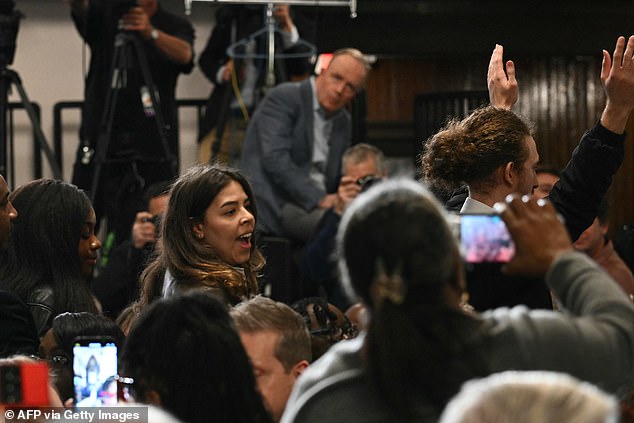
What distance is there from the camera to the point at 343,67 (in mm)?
5551

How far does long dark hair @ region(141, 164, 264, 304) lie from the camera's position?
321 centimetres

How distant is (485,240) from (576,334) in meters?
0.22

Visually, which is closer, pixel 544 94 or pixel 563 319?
pixel 563 319

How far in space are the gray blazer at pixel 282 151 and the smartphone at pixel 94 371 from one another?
10.5ft

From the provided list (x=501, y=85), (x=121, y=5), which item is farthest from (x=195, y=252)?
(x=121, y=5)

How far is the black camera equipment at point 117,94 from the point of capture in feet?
18.4

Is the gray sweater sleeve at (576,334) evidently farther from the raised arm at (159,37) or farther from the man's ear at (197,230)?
the raised arm at (159,37)

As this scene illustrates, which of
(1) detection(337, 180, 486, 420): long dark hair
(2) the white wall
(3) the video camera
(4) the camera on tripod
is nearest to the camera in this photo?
(1) detection(337, 180, 486, 420): long dark hair

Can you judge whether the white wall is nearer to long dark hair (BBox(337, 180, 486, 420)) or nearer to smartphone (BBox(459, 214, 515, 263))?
smartphone (BBox(459, 214, 515, 263))

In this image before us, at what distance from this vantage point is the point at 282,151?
5625mm

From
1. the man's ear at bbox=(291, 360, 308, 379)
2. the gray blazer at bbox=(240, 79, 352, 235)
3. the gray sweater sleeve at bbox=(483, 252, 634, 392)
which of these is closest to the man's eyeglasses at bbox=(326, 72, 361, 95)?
the gray blazer at bbox=(240, 79, 352, 235)

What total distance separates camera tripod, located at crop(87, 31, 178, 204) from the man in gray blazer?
0.36m

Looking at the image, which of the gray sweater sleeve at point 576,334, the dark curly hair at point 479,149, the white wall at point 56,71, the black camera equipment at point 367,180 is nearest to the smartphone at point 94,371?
the gray sweater sleeve at point 576,334

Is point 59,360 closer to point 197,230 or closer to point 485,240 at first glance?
point 197,230
